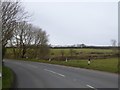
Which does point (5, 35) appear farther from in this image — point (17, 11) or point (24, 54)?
point (24, 54)

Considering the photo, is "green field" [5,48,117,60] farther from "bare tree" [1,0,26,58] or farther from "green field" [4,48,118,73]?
"bare tree" [1,0,26,58]

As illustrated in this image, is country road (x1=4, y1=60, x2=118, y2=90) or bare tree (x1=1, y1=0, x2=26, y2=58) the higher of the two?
bare tree (x1=1, y1=0, x2=26, y2=58)

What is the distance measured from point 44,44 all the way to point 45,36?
5890mm

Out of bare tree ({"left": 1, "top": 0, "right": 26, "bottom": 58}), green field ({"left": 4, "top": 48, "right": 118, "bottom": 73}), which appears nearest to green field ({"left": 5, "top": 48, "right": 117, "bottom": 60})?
green field ({"left": 4, "top": 48, "right": 118, "bottom": 73})

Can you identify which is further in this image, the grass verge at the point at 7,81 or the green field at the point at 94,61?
the green field at the point at 94,61

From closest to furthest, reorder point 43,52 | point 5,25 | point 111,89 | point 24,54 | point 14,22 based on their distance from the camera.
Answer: point 111,89 < point 5,25 < point 14,22 < point 43,52 < point 24,54

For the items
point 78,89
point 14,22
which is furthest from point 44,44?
point 78,89

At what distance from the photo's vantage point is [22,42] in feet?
284

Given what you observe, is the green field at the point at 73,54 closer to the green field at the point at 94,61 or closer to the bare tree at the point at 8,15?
the green field at the point at 94,61

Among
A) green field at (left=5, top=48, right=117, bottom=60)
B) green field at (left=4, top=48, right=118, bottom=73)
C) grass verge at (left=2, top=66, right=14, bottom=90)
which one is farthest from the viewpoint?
green field at (left=5, top=48, right=117, bottom=60)

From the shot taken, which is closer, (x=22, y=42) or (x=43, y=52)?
(x=43, y=52)

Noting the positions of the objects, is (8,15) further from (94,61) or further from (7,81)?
(94,61)

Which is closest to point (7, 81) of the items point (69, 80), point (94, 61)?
point (69, 80)

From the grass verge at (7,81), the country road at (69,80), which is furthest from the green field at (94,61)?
the grass verge at (7,81)
